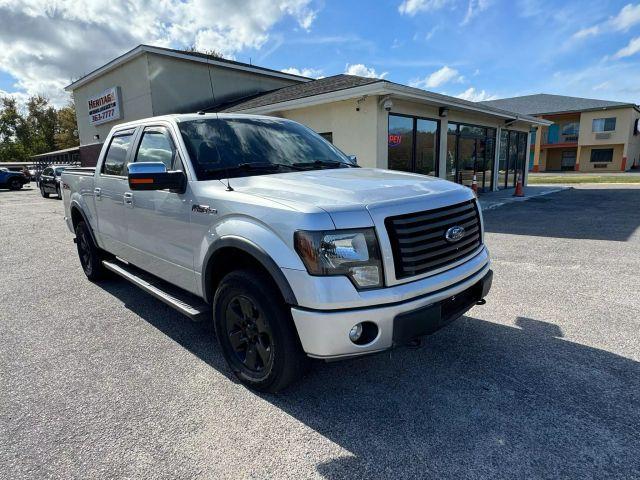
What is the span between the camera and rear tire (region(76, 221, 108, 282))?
533 cm

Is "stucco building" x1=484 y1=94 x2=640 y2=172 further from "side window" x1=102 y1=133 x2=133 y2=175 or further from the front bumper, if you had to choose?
the front bumper

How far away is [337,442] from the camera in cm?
232

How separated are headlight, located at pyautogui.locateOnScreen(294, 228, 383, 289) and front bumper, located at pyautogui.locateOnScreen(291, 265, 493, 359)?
0.18 m

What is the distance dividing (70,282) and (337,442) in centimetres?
499

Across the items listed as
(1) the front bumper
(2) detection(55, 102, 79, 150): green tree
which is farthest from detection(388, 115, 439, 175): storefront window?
(2) detection(55, 102, 79, 150): green tree

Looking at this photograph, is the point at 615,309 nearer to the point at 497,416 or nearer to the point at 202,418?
the point at 497,416

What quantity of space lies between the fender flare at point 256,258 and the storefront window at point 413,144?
376 inches

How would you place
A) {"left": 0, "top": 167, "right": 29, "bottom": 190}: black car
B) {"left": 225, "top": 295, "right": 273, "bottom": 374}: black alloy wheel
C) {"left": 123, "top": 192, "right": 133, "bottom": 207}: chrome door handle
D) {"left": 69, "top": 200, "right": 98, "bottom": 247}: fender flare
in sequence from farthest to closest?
1. {"left": 0, "top": 167, "right": 29, "bottom": 190}: black car
2. {"left": 69, "top": 200, "right": 98, "bottom": 247}: fender flare
3. {"left": 123, "top": 192, "right": 133, "bottom": 207}: chrome door handle
4. {"left": 225, "top": 295, "right": 273, "bottom": 374}: black alloy wheel

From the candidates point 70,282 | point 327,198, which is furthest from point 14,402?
point 70,282

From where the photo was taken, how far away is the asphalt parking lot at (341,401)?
7.09 ft

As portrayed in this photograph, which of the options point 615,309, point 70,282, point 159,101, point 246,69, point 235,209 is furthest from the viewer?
point 246,69

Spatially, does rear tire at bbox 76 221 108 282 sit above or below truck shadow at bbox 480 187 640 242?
above

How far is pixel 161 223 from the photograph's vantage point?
350 cm

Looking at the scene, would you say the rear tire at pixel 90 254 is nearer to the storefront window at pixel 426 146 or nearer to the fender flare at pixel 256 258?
the fender flare at pixel 256 258
